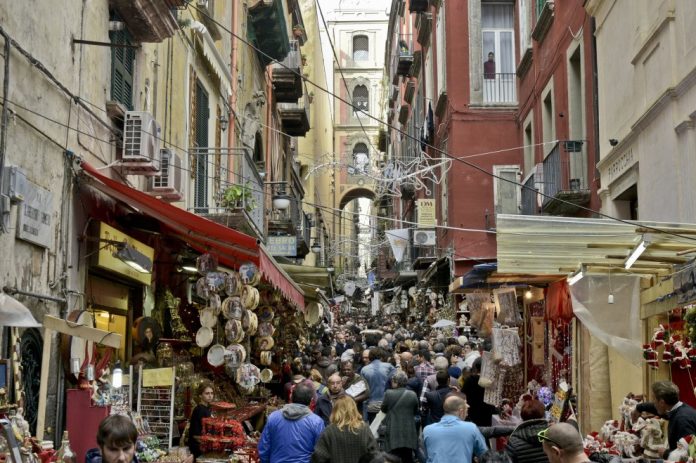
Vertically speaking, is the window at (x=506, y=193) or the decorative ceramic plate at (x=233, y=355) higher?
the window at (x=506, y=193)

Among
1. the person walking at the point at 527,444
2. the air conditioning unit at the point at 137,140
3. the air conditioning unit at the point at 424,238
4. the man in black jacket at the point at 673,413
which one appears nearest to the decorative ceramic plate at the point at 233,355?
the air conditioning unit at the point at 137,140

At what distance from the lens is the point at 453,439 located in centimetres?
784

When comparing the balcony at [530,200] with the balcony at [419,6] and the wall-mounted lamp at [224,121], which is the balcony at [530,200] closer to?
the wall-mounted lamp at [224,121]

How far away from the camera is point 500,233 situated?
10.2m

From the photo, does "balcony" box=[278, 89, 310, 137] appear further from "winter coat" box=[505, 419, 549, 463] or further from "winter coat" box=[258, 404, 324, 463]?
"winter coat" box=[505, 419, 549, 463]

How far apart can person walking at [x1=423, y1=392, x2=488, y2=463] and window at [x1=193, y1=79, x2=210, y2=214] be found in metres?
8.55

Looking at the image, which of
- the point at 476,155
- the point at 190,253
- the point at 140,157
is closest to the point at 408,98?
the point at 476,155

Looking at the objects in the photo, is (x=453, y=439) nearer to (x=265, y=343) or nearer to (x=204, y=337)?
(x=204, y=337)

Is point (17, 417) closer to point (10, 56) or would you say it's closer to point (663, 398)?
point (10, 56)

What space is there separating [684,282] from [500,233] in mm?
2387

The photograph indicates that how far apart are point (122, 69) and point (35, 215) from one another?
143 inches

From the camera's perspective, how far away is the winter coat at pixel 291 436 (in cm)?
788

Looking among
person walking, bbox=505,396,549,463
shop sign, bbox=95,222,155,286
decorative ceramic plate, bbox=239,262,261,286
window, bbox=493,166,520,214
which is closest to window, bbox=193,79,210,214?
decorative ceramic plate, bbox=239,262,261,286

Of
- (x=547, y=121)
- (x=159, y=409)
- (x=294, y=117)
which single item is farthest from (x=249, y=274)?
(x=294, y=117)
